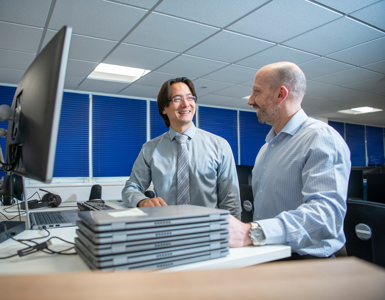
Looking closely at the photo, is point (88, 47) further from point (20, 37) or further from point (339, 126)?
point (339, 126)

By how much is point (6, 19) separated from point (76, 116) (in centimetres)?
266

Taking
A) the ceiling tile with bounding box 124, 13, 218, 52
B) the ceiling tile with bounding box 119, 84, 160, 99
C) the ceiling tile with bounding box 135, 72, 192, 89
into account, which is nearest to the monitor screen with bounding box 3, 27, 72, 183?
the ceiling tile with bounding box 124, 13, 218, 52

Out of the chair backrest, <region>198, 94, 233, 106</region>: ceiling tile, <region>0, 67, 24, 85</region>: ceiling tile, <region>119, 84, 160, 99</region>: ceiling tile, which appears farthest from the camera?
<region>198, 94, 233, 106</region>: ceiling tile

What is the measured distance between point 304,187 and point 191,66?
3.23 metres

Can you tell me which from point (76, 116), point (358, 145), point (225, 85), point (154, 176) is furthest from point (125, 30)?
point (358, 145)

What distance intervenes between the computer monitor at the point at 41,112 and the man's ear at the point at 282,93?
3.33 ft

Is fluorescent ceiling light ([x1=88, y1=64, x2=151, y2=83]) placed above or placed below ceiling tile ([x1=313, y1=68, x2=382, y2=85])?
above

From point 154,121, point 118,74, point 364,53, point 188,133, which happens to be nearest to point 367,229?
point 188,133

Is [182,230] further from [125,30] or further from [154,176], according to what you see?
[125,30]

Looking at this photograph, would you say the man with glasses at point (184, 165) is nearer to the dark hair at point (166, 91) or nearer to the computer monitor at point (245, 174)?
the dark hair at point (166, 91)

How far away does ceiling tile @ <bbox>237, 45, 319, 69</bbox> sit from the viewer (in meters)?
3.48

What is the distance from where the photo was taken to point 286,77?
4.62ft

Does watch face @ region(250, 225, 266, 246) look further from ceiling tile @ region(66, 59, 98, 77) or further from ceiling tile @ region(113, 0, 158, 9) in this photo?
ceiling tile @ region(66, 59, 98, 77)

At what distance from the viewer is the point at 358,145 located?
9336mm
